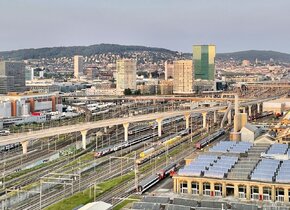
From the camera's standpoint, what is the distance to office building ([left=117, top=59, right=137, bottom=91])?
16150 centimetres

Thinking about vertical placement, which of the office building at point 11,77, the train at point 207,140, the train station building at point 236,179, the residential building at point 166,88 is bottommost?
the train at point 207,140

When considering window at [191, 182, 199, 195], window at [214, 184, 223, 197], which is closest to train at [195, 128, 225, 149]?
window at [191, 182, 199, 195]

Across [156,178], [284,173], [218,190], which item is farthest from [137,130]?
[284,173]

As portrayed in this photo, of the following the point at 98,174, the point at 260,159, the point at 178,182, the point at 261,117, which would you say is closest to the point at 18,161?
the point at 98,174

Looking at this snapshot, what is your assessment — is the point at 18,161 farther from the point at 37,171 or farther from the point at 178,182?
the point at 178,182

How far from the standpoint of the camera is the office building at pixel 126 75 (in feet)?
530

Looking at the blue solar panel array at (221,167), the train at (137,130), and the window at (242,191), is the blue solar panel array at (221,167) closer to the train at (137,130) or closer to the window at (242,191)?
the window at (242,191)

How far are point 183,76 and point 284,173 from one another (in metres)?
126

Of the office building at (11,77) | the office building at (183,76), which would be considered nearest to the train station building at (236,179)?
the office building at (11,77)

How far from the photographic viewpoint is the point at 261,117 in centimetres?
9462

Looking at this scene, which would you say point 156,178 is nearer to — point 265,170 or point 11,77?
point 265,170

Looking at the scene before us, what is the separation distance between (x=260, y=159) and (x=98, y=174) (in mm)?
14645

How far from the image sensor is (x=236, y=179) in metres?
35.8

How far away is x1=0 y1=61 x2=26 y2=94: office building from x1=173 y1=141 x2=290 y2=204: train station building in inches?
3710
